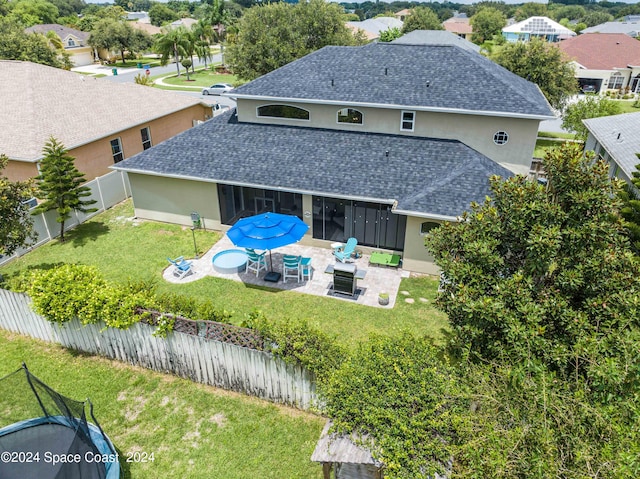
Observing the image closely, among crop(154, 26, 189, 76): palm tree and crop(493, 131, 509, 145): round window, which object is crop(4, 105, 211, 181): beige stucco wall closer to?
crop(493, 131, 509, 145): round window

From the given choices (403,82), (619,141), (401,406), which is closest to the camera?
(401,406)

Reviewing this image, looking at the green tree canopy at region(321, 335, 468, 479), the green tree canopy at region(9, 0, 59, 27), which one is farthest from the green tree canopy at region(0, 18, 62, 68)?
the green tree canopy at region(321, 335, 468, 479)

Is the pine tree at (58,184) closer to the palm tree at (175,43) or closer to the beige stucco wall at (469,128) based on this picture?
the beige stucco wall at (469,128)

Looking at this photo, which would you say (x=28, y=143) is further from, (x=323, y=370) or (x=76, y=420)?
(x=323, y=370)

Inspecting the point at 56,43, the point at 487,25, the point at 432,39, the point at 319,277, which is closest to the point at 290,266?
the point at 319,277

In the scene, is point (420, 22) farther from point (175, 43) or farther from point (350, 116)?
point (350, 116)
